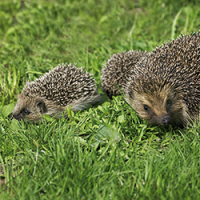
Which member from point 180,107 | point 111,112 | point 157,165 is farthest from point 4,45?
point 157,165

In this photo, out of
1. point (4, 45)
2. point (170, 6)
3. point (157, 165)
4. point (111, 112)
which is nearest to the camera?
point (157, 165)

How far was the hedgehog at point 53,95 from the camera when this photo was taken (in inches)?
211

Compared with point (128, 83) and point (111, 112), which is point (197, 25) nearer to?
point (128, 83)

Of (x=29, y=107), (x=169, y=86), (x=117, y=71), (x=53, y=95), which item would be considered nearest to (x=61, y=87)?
(x=53, y=95)

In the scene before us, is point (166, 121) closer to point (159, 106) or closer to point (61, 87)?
point (159, 106)

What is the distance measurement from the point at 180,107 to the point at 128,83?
1031mm

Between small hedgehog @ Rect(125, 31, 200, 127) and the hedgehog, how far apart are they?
107 centimetres

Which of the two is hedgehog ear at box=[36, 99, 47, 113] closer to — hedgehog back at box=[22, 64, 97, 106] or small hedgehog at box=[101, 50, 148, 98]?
hedgehog back at box=[22, 64, 97, 106]

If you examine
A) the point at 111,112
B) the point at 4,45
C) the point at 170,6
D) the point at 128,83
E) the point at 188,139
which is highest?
the point at 4,45

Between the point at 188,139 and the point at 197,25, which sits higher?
the point at 197,25

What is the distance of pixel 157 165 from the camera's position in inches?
139

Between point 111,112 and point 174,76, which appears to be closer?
point 174,76

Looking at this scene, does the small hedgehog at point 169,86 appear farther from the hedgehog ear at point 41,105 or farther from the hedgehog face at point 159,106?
the hedgehog ear at point 41,105

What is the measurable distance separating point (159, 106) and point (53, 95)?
6.93 ft
